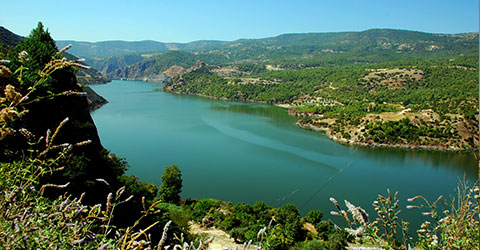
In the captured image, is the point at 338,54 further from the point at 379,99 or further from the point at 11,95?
the point at 11,95

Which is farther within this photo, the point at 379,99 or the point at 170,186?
the point at 379,99

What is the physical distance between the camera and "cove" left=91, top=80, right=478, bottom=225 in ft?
57.6

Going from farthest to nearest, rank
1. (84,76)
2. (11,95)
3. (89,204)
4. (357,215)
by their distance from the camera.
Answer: (84,76) → (89,204) → (357,215) → (11,95)

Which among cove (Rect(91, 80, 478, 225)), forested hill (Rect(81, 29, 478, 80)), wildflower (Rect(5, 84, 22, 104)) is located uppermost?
forested hill (Rect(81, 29, 478, 80))

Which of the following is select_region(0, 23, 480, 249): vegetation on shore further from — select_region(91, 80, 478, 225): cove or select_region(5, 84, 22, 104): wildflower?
select_region(91, 80, 478, 225): cove

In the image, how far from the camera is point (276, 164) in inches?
872

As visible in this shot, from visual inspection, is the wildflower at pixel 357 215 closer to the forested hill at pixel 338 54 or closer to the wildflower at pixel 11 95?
the wildflower at pixel 11 95

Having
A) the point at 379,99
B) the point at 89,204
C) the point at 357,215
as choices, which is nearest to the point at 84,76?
the point at 379,99

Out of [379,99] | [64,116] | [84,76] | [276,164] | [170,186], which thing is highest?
[84,76]


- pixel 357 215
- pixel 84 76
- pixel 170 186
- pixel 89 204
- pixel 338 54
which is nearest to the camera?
pixel 357 215

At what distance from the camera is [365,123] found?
108ft

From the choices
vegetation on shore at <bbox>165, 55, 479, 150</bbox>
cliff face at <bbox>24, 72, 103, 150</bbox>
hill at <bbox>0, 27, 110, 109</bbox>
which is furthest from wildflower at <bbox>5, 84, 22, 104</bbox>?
vegetation on shore at <bbox>165, 55, 479, 150</bbox>

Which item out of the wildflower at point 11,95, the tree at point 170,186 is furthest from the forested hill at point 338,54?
the wildflower at point 11,95

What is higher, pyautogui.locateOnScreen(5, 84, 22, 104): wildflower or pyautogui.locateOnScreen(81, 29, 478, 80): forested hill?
pyautogui.locateOnScreen(81, 29, 478, 80): forested hill
